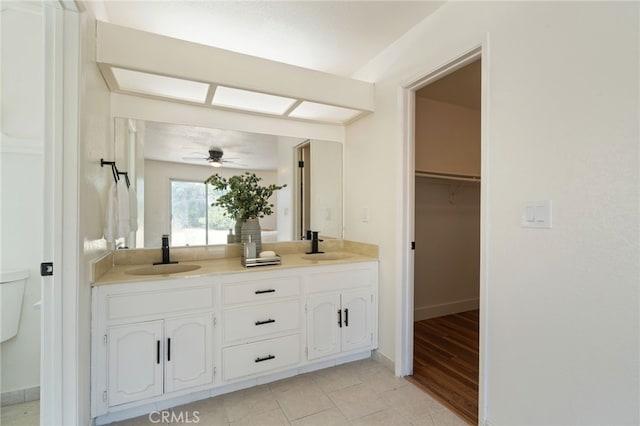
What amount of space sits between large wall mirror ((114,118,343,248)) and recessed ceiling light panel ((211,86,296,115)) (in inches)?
8.9

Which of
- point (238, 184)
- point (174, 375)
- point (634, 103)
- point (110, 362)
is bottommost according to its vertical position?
point (174, 375)

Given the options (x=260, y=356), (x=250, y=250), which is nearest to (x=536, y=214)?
(x=250, y=250)

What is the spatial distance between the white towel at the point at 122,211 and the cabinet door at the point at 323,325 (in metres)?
1.32

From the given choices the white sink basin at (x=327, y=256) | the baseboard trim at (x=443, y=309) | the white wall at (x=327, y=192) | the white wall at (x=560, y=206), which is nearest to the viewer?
the white wall at (x=560, y=206)

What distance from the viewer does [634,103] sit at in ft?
3.45

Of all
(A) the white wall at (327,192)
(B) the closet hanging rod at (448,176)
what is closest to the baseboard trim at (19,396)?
(A) the white wall at (327,192)

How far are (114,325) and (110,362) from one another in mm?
205

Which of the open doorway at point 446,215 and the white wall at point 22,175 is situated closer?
the white wall at point 22,175

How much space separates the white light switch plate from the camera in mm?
1314

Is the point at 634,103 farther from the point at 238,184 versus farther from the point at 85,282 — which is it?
the point at 85,282

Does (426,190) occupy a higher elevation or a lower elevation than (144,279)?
higher

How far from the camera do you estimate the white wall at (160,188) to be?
230cm

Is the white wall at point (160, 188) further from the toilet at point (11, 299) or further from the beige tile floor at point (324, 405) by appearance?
the beige tile floor at point (324, 405)

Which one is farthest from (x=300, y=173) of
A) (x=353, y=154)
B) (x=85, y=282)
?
(x=85, y=282)
